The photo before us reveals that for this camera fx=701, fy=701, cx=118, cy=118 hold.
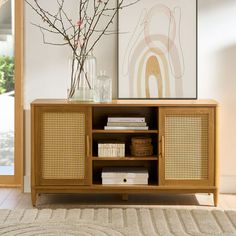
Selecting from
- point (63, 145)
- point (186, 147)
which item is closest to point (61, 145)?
point (63, 145)

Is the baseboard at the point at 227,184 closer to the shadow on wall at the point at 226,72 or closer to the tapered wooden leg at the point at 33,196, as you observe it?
the shadow on wall at the point at 226,72

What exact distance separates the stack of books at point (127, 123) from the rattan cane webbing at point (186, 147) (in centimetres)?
18

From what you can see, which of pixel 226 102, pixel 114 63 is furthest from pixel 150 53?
pixel 226 102

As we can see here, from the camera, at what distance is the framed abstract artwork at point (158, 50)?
5.32 m

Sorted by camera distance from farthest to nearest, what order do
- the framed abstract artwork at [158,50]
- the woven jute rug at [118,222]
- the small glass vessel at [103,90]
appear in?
the framed abstract artwork at [158,50] < the small glass vessel at [103,90] < the woven jute rug at [118,222]

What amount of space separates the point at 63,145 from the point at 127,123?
1.59 ft

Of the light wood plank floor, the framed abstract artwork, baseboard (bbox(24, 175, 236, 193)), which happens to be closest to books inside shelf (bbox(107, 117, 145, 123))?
the framed abstract artwork

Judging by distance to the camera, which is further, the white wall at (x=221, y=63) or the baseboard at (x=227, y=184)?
the baseboard at (x=227, y=184)

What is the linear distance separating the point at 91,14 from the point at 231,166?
1603mm

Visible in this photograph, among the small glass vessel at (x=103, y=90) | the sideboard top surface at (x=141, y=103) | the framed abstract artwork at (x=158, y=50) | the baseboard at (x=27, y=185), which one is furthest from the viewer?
the baseboard at (x=27, y=185)

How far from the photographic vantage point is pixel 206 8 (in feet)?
17.5

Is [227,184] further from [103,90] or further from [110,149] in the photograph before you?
[103,90]

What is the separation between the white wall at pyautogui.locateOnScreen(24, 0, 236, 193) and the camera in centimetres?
536

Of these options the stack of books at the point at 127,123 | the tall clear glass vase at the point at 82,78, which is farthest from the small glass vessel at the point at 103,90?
the stack of books at the point at 127,123
